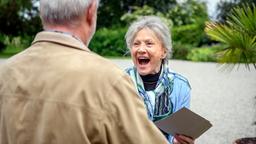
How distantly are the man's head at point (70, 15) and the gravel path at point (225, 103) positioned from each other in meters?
6.29

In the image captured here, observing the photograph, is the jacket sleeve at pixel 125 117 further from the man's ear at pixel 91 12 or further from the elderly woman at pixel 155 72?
the elderly woman at pixel 155 72

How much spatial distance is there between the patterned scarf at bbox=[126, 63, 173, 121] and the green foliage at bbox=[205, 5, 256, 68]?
111 inches

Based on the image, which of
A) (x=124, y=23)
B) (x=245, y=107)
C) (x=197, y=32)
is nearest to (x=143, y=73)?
(x=245, y=107)

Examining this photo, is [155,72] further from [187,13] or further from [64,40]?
[187,13]

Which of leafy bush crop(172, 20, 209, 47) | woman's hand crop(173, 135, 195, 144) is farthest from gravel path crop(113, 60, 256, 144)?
leafy bush crop(172, 20, 209, 47)

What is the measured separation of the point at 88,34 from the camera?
6.55ft

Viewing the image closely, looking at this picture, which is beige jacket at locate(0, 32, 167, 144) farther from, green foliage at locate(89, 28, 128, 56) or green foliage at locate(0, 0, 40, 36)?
green foliage at locate(0, 0, 40, 36)


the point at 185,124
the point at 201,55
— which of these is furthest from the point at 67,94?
the point at 201,55

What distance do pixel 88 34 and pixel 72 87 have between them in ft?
0.99

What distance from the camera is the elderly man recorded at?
5.81ft

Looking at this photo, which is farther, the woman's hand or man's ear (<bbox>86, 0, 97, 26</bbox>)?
the woman's hand

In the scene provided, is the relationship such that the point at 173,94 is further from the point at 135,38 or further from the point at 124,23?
the point at 124,23

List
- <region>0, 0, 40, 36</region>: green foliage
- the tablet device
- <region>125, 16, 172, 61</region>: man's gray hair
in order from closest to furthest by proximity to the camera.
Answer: the tablet device
<region>125, 16, 172, 61</region>: man's gray hair
<region>0, 0, 40, 36</region>: green foliage

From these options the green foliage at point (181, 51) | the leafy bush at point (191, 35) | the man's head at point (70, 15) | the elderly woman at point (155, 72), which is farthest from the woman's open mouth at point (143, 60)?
the leafy bush at point (191, 35)
